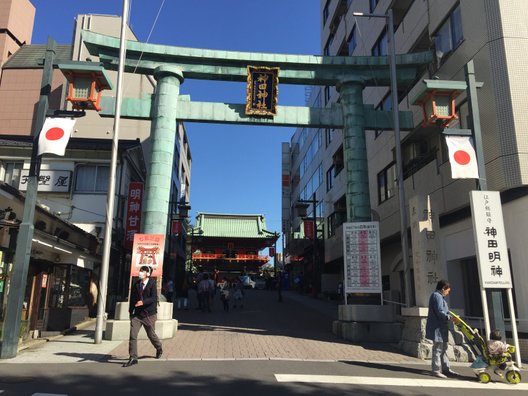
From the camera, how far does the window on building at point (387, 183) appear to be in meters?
20.2

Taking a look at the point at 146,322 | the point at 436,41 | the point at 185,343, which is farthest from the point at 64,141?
the point at 436,41

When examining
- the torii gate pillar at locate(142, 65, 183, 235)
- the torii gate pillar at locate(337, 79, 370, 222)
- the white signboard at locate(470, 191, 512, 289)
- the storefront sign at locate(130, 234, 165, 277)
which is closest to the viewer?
the white signboard at locate(470, 191, 512, 289)

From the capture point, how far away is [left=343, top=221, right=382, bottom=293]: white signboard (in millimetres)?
12984

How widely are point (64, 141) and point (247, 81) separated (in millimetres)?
6681

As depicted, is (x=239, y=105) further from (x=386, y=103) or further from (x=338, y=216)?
(x=338, y=216)

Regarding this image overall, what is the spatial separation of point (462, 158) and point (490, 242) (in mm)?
1943

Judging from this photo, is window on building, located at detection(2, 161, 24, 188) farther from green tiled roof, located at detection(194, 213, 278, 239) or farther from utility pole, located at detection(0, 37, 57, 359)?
green tiled roof, located at detection(194, 213, 278, 239)

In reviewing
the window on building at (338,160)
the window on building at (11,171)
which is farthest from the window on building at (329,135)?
the window on building at (11,171)

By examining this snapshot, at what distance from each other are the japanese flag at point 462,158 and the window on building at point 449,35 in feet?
18.4

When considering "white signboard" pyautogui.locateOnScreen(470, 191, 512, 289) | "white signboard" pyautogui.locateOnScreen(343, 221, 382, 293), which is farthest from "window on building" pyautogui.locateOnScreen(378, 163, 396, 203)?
"white signboard" pyautogui.locateOnScreen(470, 191, 512, 289)

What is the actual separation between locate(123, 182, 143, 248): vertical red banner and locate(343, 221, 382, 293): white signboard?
11.6 meters

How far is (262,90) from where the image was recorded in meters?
14.6

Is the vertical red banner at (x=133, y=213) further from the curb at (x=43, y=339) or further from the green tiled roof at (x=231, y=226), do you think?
the green tiled roof at (x=231, y=226)

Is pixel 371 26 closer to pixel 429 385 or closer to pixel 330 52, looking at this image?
pixel 330 52
